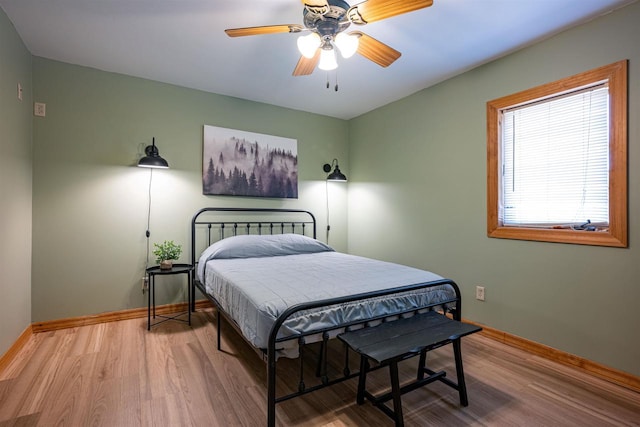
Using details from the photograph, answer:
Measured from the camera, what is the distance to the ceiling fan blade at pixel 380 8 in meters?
1.64

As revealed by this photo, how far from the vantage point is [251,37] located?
249 cm

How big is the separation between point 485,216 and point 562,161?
0.74 metres

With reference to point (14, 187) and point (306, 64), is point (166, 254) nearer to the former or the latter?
point (14, 187)

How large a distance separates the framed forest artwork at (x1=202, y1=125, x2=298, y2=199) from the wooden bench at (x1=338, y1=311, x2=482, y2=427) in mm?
2589

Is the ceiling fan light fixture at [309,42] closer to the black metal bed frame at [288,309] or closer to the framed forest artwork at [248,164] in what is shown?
the black metal bed frame at [288,309]

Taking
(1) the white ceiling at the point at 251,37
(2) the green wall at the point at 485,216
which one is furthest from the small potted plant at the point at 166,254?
(2) the green wall at the point at 485,216

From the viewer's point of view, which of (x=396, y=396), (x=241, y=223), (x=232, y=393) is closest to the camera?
(x=396, y=396)

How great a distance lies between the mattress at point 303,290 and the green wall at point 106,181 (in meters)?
0.98

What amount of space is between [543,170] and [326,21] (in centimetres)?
214

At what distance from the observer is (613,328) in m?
2.14

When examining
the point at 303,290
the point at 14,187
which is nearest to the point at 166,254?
the point at 14,187

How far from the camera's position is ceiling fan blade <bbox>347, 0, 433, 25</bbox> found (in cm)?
164

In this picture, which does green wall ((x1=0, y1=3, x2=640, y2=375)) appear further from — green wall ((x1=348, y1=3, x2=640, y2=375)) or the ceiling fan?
the ceiling fan

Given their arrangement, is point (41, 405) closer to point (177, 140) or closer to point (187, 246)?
point (187, 246)
